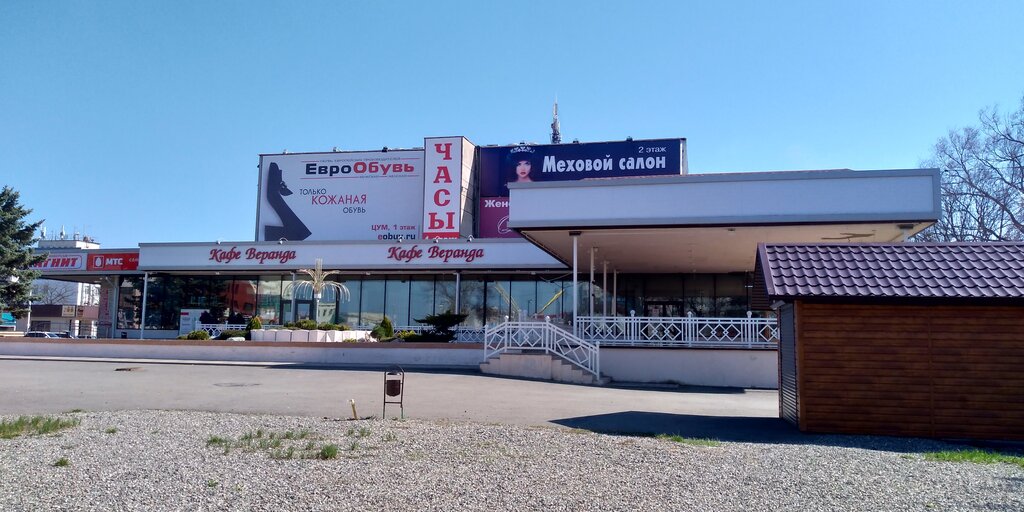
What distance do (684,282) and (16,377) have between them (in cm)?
2542

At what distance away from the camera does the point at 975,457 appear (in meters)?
9.68

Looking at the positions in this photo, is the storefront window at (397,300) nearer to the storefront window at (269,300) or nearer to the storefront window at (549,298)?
the storefront window at (269,300)

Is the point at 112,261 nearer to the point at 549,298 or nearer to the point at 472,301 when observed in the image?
the point at 472,301

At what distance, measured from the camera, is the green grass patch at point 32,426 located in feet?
34.8

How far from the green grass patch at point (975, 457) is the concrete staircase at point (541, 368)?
11170 mm

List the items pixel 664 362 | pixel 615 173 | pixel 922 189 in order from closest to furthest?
1. pixel 922 189
2. pixel 664 362
3. pixel 615 173

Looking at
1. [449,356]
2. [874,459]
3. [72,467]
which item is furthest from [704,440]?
[449,356]

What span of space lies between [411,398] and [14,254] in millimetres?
30110

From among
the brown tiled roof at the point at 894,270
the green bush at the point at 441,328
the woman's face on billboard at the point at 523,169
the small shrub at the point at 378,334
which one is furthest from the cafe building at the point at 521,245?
the small shrub at the point at 378,334

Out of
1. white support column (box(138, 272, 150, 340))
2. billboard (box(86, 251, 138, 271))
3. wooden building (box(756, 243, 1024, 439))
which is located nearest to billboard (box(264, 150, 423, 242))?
white support column (box(138, 272, 150, 340))

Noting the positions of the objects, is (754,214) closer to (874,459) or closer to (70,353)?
(874,459)

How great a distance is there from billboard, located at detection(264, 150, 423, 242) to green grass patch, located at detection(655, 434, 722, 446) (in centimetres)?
3781

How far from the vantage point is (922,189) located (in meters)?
19.8

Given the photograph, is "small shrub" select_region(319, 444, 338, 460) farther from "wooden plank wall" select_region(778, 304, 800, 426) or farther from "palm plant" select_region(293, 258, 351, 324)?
"palm plant" select_region(293, 258, 351, 324)
